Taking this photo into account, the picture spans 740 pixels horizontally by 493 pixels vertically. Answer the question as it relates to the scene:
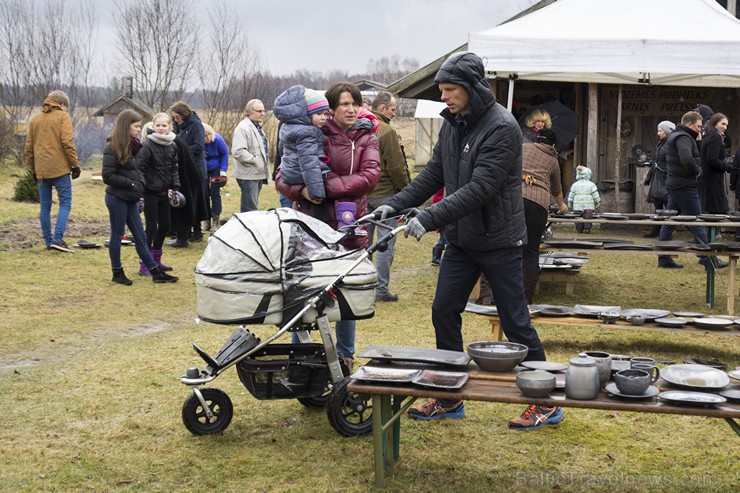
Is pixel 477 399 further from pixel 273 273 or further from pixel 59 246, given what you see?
pixel 59 246

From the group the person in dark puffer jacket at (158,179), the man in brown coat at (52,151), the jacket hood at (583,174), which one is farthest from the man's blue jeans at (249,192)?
the jacket hood at (583,174)

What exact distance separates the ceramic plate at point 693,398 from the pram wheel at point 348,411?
1.52 m

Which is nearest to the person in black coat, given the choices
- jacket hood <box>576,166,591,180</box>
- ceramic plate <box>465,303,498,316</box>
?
ceramic plate <box>465,303,498,316</box>

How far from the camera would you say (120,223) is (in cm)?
888

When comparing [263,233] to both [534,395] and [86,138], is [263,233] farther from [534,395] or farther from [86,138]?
[86,138]

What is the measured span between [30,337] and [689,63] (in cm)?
718

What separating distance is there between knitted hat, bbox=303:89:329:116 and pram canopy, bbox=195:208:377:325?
0.85 metres

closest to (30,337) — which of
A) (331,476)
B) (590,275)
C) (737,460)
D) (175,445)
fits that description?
(175,445)

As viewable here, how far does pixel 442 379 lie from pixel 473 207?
89 cm

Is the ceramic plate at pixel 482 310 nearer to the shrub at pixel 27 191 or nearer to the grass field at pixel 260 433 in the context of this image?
the grass field at pixel 260 433

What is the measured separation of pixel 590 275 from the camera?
10.3 m

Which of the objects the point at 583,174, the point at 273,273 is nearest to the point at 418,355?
the point at 273,273

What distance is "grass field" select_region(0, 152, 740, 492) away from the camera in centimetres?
419

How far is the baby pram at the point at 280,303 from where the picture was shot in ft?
15.0
